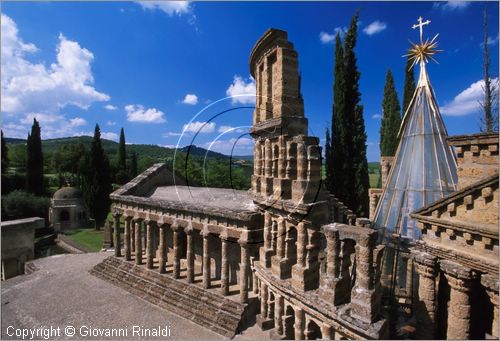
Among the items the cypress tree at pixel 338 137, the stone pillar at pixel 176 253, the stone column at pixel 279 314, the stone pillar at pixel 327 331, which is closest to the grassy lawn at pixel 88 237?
the stone pillar at pixel 176 253

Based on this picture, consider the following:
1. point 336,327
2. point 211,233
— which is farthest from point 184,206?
point 336,327

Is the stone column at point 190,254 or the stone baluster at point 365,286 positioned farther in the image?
the stone column at point 190,254

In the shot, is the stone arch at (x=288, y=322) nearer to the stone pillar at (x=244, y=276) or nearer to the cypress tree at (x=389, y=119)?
the stone pillar at (x=244, y=276)

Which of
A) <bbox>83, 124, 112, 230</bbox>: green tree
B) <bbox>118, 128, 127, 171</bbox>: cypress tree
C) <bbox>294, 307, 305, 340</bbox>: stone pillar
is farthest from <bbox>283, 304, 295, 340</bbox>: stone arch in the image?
<bbox>118, 128, 127, 171</bbox>: cypress tree

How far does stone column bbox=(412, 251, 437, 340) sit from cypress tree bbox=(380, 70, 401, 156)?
83.0 feet

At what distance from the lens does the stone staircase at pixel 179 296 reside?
44.3 feet

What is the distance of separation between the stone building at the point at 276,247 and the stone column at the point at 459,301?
1.98 m

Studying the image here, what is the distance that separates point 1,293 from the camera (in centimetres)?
1794

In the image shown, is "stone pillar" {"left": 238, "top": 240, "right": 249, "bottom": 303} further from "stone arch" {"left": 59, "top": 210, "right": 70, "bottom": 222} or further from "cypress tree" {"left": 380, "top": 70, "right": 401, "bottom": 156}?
"stone arch" {"left": 59, "top": 210, "right": 70, "bottom": 222}

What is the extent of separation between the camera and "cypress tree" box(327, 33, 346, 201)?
25359mm

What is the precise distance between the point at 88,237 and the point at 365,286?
131 feet

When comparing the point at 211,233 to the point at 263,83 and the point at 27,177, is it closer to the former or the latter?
the point at 263,83

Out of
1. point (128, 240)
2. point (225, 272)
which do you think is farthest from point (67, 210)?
point (225, 272)

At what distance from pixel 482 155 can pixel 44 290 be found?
25477 mm
